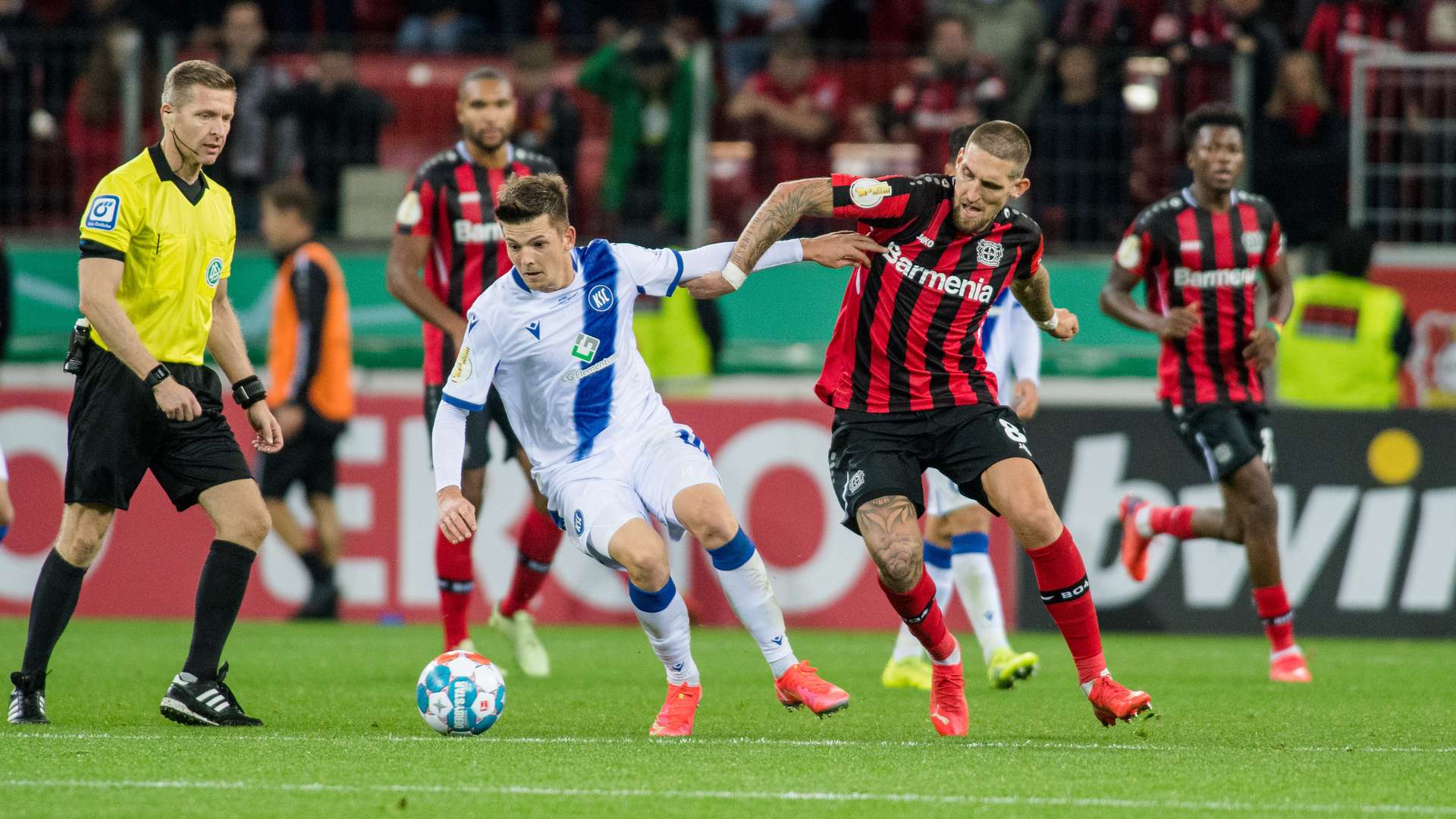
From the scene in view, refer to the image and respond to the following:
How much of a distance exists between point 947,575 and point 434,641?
129 inches

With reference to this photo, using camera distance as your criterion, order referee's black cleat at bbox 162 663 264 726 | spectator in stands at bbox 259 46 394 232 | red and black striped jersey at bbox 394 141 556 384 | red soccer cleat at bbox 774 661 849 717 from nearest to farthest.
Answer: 1. red soccer cleat at bbox 774 661 849 717
2. referee's black cleat at bbox 162 663 264 726
3. red and black striped jersey at bbox 394 141 556 384
4. spectator in stands at bbox 259 46 394 232

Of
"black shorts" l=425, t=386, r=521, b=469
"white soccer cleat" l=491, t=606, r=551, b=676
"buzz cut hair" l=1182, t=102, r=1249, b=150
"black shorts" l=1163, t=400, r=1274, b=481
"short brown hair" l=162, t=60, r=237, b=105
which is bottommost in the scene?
"white soccer cleat" l=491, t=606, r=551, b=676

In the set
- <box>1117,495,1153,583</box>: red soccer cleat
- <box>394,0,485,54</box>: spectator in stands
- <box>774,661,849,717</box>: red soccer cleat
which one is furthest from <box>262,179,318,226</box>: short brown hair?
<box>774,661,849,717</box>: red soccer cleat

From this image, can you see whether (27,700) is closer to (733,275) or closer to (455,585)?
(455,585)

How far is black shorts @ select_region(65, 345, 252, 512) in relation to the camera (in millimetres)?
6398

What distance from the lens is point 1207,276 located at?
356 inches

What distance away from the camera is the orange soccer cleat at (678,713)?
6.30 metres

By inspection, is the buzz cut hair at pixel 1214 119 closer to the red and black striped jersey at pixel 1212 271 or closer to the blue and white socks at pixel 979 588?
the red and black striped jersey at pixel 1212 271

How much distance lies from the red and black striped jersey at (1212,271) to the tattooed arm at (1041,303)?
2.34 metres

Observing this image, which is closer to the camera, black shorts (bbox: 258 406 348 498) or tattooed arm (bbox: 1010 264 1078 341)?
tattooed arm (bbox: 1010 264 1078 341)

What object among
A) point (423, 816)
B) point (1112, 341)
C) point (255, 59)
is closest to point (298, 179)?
point (255, 59)

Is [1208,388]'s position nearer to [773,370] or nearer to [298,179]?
[773,370]

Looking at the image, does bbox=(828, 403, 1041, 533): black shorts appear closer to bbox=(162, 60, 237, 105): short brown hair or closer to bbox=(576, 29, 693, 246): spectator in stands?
bbox=(162, 60, 237, 105): short brown hair

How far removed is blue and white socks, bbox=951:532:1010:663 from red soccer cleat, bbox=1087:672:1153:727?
6.35 feet
